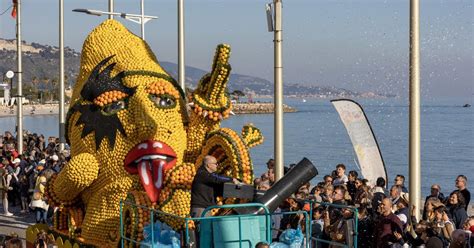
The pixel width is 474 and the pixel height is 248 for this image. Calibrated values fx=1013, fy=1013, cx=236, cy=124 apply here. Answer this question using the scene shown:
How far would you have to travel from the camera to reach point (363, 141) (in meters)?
19.5

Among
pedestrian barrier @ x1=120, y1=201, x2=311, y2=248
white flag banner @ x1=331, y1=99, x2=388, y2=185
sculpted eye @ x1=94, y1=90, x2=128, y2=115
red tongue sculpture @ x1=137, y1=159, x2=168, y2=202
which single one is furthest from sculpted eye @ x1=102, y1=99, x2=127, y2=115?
white flag banner @ x1=331, y1=99, x2=388, y2=185

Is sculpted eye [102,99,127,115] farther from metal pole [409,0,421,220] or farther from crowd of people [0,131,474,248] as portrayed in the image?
metal pole [409,0,421,220]

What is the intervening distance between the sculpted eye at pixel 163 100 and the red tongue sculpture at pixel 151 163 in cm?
62

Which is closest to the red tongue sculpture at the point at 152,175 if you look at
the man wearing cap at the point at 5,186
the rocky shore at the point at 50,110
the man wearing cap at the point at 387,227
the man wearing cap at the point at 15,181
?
the man wearing cap at the point at 387,227

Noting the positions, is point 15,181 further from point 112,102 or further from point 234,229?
point 234,229

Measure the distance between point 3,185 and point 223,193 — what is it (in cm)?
1662

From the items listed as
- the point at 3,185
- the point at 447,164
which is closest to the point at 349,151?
the point at 447,164

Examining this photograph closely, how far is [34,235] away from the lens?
1593cm

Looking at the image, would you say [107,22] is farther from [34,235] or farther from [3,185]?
[3,185]

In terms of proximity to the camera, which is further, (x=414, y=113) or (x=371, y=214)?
(x=371, y=214)

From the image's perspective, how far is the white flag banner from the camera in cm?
1938

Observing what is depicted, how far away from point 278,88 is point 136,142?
10.5 feet

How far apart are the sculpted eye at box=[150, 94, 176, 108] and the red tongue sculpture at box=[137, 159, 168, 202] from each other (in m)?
0.89

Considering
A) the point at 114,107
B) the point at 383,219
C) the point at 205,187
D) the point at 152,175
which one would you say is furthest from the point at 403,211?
the point at 114,107
